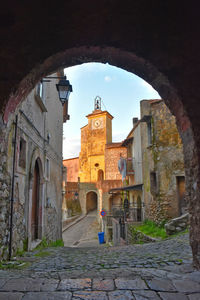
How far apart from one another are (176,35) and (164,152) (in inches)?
370

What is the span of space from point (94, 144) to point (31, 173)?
32589mm

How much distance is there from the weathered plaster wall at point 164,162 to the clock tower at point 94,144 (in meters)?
24.8

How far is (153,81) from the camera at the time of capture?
3.09 meters

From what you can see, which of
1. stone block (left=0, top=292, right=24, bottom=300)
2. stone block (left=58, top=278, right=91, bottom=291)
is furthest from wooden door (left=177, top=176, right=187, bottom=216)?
stone block (left=0, top=292, right=24, bottom=300)

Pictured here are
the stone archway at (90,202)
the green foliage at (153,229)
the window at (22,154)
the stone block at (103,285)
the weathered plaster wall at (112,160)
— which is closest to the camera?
the stone block at (103,285)

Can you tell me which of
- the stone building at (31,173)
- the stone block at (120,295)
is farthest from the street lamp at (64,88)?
the stone block at (120,295)

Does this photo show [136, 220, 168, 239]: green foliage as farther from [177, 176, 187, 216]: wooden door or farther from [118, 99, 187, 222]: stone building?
[177, 176, 187, 216]: wooden door

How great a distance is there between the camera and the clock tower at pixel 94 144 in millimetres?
37581

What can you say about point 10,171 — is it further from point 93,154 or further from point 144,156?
point 93,154

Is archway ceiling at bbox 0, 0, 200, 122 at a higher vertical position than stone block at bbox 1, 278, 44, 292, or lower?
higher

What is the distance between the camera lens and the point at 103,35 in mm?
2871

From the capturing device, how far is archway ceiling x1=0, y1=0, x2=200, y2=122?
272cm

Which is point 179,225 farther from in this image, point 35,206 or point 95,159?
point 95,159

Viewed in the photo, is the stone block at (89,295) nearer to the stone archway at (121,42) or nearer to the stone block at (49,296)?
the stone block at (49,296)
